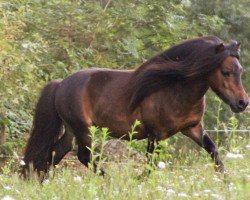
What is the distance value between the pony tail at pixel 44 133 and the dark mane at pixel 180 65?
4.37 feet

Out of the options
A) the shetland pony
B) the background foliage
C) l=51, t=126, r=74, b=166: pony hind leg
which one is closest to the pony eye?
the shetland pony

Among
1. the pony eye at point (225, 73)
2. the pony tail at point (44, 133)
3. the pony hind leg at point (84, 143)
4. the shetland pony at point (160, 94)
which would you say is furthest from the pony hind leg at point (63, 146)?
the pony eye at point (225, 73)

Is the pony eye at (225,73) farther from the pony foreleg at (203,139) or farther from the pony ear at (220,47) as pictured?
the pony foreleg at (203,139)

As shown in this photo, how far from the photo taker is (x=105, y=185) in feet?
18.0

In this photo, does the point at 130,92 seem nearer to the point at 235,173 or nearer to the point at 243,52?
the point at 235,173

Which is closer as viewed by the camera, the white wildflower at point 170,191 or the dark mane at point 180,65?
the white wildflower at point 170,191

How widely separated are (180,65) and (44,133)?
2.13 meters

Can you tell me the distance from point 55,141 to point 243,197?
6.23m

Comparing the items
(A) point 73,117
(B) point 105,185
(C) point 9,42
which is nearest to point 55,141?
(A) point 73,117

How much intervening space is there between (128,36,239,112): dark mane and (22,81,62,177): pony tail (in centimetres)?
133

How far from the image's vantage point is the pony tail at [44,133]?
995cm

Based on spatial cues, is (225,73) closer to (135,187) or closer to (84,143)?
(84,143)

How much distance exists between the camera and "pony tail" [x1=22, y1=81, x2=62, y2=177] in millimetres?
9945

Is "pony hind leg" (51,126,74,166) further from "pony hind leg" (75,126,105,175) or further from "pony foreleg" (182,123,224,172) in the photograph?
"pony foreleg" (182,123,224,172)
